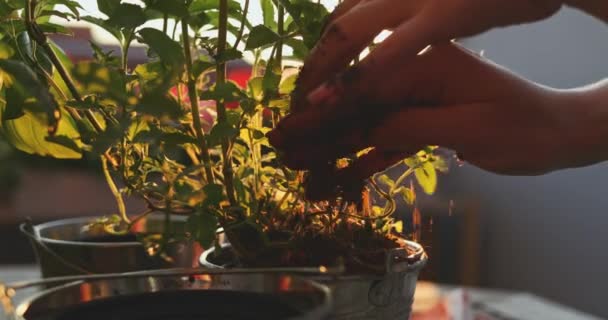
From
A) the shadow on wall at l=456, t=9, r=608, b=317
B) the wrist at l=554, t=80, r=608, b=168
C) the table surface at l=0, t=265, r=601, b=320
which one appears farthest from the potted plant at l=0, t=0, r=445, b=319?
the shadow on wall at l=456, t=9, r=608, b=317

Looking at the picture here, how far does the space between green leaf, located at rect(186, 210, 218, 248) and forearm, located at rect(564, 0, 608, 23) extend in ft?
0.77

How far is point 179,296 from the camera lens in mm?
333

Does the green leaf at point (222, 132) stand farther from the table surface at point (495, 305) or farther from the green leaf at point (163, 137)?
the table surface at point (495, 305)

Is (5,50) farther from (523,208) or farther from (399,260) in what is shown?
(523,208)

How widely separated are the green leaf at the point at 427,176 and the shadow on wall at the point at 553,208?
211 centimetres

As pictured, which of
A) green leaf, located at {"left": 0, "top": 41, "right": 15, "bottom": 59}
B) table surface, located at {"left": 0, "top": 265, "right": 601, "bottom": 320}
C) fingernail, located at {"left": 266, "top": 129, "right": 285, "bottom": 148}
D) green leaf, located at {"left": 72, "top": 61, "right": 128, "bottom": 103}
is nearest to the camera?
green leaf, located at {"left": 72, "top": 61, "right": 128, "bottom": 103}

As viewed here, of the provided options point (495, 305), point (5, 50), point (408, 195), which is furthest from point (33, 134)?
point (495, 305)

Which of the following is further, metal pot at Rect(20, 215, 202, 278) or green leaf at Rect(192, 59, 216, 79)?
metal pot at Rect(20, 215, 202, 278)

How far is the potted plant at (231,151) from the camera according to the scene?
1.26ft

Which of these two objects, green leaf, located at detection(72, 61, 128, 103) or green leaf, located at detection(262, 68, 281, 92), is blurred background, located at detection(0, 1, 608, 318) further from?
green leaf, located at detection(72, 61, 128, 103)

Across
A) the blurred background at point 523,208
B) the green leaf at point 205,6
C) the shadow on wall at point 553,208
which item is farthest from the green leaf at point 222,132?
the shadow on wall at point 553,208

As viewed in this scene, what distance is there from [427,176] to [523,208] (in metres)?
2.57

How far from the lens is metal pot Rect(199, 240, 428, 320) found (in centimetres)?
39

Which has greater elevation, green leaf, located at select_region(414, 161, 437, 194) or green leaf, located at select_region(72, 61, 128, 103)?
green leaf, located at select_region(72, 61, 128, 103)
